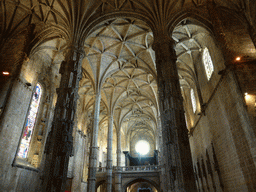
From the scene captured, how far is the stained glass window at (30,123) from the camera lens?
13.3m

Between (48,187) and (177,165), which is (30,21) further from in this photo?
(177,165)

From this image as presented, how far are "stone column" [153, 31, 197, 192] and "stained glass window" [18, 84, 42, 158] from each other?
1023cm

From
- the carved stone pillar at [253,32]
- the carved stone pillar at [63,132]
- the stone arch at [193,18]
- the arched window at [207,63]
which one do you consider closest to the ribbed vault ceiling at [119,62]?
the stone arch at [193,18]

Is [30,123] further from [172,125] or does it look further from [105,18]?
[172,125]

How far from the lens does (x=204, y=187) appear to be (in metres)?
16.2

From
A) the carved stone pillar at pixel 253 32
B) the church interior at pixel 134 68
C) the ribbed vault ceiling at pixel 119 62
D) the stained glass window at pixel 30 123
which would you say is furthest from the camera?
the ribbed vault ceiling at pixel 119 62

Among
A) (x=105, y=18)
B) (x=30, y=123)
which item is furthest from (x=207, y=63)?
(x=30, y=123)

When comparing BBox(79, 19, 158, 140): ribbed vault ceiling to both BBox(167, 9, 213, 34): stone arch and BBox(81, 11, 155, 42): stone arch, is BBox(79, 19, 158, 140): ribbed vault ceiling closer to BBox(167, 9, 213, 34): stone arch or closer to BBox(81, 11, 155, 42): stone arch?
BBox(81, 11, 155, 42): stone arch

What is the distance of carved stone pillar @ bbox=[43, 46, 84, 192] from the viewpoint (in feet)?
28.3

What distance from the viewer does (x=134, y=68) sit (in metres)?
20.3

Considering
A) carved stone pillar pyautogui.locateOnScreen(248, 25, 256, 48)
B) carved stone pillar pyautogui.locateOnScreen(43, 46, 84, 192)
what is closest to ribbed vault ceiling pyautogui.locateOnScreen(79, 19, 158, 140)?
carved stone pillar pyautogui.locateOnScreen(43, 46, 84, 192)

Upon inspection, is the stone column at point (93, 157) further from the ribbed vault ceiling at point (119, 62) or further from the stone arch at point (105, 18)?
the stone arch at point (105, 18)

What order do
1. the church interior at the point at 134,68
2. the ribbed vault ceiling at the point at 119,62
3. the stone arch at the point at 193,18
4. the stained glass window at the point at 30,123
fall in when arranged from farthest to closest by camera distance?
1. the ribbed vault ceiling at the point at 119,62
2. the stained glass window at the point at 30,123
3. the stone arch at the point at 193,18
4. the church interior at the point at 134,68

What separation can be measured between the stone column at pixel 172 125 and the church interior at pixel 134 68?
0.05 m
